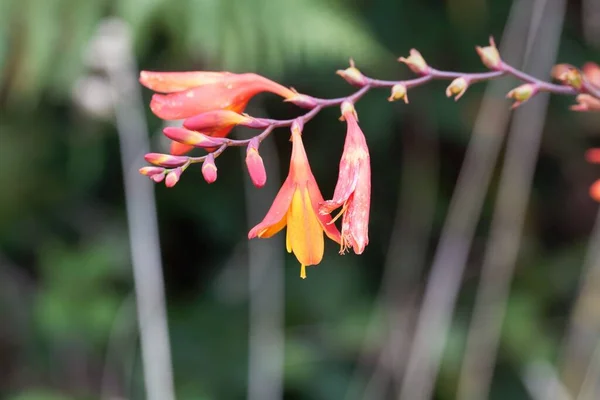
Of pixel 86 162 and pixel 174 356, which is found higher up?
pixel 86 162

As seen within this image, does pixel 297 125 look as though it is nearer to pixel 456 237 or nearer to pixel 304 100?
pixel 304 100

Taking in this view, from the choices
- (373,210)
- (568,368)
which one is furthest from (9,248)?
(568,368)

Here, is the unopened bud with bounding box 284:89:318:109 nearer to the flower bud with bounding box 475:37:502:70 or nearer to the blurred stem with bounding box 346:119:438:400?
the flower bud with bounding box 475:37:502:70

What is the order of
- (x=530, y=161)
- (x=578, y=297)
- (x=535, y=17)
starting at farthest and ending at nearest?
1. (x=578, y=297)
2. (x=530, y=161)
3. (x=535, y=17)

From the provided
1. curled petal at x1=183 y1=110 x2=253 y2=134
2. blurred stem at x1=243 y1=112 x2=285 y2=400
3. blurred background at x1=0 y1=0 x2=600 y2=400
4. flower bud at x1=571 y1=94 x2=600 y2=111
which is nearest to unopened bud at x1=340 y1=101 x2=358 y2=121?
curled petal at x1=183 y1=110 x2=253 y2=134

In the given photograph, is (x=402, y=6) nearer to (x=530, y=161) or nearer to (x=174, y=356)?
(x=530, y=161)

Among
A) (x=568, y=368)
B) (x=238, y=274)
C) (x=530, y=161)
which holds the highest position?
(x=530, y=161)

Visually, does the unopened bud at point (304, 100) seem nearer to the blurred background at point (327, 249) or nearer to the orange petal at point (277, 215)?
the orange petal at point (277, 215)

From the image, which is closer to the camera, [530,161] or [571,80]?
[571,80]
